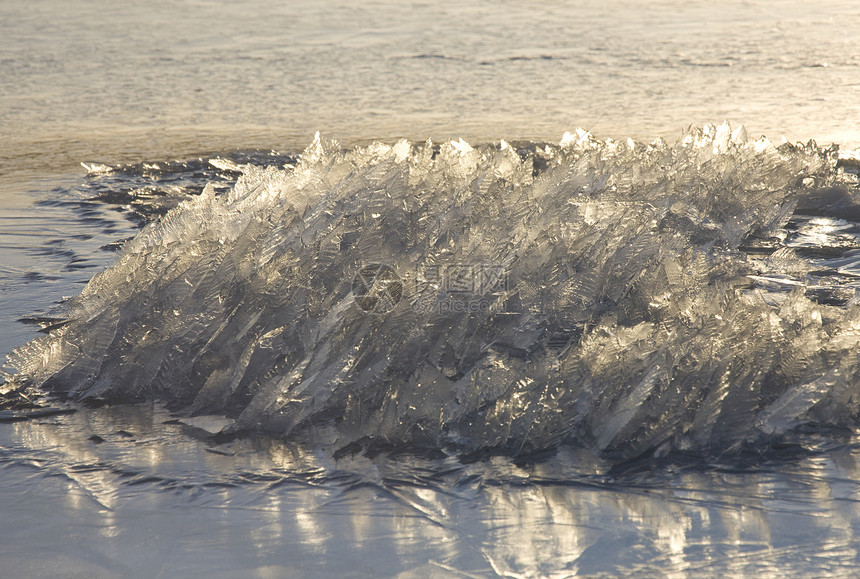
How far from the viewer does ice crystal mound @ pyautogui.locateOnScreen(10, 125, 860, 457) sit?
1.70 metres

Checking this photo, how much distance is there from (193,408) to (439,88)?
332 centimetres

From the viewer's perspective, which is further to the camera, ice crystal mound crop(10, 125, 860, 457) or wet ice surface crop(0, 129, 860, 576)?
ice crystal mound crop(10, 125, 860, 457)

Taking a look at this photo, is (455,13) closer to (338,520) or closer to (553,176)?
(553,176)

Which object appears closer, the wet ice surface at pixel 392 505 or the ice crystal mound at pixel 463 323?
the wet ice surface at pixel 392 505

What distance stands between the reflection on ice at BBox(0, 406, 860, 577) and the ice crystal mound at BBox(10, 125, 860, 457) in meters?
0.10

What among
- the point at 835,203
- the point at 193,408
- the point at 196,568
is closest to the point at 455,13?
the point at 835,203

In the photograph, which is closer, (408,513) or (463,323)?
(408,513)

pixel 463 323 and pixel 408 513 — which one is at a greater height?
pixel 463 323

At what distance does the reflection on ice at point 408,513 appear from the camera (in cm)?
136

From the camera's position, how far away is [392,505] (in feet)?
4.92

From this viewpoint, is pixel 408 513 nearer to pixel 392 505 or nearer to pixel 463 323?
pixel 392 505

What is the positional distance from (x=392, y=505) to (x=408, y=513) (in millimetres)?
36

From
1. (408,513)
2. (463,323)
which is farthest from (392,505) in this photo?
(463,323)

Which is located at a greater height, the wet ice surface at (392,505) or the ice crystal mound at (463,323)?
the ice crystal mound at (463,323)
